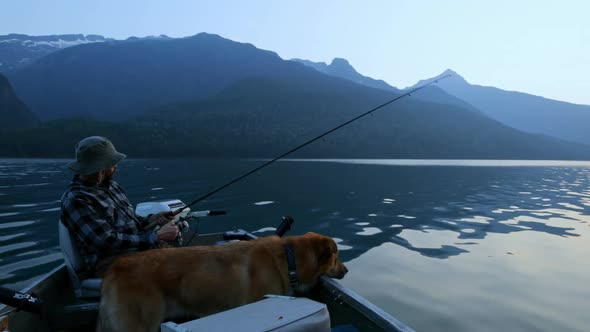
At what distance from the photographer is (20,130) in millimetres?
122500

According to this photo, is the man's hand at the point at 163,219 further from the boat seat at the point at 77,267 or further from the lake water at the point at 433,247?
the lake water at the point at 433,247

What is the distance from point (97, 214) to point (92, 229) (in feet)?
0.69

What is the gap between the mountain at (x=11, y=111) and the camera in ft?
488

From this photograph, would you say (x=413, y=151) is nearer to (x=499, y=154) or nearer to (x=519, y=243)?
(x=499, y=154)

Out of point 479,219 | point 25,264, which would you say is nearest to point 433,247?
point 479,219

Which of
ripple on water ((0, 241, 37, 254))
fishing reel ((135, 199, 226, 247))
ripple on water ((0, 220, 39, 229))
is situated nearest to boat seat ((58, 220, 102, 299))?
fishing reel ((135, 199, 226, 247))

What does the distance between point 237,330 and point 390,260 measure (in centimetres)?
1084

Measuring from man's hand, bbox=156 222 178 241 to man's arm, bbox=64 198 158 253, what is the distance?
73 cm

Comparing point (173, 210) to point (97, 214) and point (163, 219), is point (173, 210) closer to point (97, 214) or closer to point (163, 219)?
point (163, 219)

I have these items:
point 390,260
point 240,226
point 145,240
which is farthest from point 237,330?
point 240,226

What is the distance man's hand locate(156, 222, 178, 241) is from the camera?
17.6 ft

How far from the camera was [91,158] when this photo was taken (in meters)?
4.82

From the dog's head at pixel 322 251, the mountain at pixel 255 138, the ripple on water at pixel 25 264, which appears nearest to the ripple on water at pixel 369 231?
the ripple on water at pixel 25 264

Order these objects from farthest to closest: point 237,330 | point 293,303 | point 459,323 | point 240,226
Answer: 1. point 240,226
2. point 459,323
3. point 293,303
4. point 237,330
